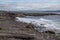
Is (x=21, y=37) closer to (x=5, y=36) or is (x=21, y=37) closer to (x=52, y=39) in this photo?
(x=5, y=36)

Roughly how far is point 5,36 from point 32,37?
139cm

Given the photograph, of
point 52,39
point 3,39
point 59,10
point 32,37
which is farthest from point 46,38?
point 59,10

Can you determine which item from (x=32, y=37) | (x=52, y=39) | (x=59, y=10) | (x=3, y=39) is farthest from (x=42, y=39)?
(x=59, y=10)

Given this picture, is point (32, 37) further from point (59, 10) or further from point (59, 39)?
point (59, 10)

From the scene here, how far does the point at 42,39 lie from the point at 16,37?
2.73 metres

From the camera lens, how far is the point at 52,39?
15.6 meters

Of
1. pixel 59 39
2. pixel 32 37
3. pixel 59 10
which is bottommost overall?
pixel 59 10

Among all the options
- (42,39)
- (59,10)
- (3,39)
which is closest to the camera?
(3,39)

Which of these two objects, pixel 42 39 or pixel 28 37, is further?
pixel 42 39

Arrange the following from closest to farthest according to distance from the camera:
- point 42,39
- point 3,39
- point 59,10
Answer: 1. point 3,39
2. point 42,39
3. point 59,10

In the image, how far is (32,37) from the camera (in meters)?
13.0

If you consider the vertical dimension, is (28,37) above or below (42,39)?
above

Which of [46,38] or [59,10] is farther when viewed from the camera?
[59,10]

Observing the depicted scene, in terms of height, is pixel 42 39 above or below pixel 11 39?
below
